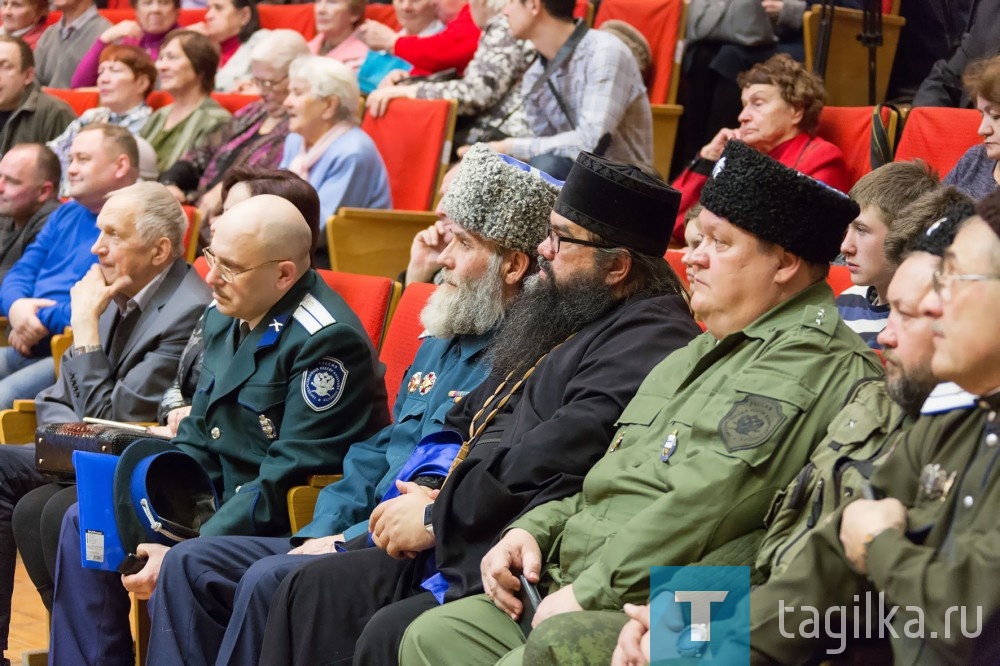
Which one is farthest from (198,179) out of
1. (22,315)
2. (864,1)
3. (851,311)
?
(851,311)

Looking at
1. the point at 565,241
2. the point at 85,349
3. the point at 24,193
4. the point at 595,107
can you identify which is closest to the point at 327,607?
the point at 565,241

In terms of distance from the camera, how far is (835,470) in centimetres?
198

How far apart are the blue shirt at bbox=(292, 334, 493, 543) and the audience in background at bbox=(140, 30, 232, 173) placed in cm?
358

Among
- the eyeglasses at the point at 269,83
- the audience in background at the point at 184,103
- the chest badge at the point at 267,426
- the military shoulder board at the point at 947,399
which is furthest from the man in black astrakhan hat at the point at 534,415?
the audience in background at the point at 184,103

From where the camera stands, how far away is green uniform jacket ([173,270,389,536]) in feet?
10.6

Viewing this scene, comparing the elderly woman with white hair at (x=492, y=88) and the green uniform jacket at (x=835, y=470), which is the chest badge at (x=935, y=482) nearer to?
the green uniform jacket at (x=835, y=470)

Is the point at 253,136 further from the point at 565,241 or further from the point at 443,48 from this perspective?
the point at 565,241

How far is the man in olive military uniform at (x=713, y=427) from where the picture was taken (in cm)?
212

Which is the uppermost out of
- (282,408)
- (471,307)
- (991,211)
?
(991,211)

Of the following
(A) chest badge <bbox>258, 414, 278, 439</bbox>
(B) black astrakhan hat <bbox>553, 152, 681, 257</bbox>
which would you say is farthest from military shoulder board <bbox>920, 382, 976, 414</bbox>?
(A) chest badge <bbox>258, 414, 278, 439</bbox>

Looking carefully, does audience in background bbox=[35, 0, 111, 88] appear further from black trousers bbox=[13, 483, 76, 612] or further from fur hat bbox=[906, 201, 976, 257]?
fur hat bbox=[906, 201, 976, 257]

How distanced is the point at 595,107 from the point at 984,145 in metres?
1.70

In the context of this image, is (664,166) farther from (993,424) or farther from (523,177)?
(993,424)

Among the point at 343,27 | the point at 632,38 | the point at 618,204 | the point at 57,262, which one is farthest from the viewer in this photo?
the point at 343,27
